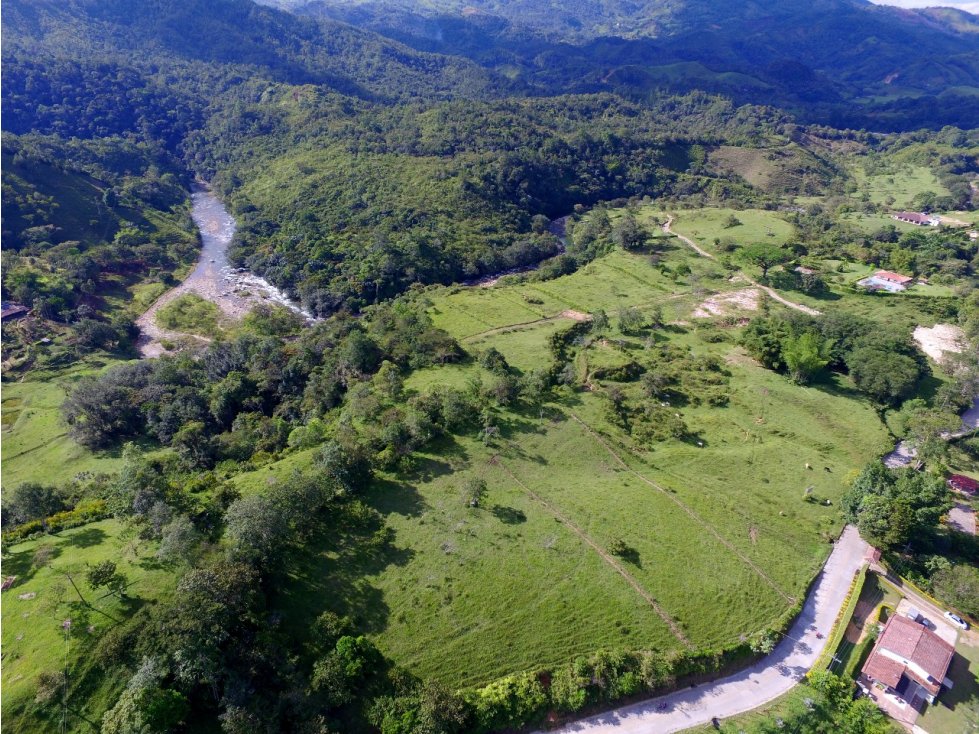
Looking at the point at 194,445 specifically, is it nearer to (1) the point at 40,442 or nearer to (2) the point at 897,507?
(1) the point at 40,442

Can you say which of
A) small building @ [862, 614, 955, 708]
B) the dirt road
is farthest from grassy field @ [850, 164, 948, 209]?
small building @ [862, 614, 955, 708]

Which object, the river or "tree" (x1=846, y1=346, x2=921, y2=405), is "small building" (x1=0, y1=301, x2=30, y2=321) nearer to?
the river

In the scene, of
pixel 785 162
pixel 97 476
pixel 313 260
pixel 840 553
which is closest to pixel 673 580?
pixel 840 553

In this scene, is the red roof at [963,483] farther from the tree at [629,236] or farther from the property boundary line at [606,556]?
the tree at [629,236]

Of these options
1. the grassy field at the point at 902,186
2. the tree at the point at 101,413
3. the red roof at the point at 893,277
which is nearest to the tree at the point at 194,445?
the tree at the point at 101,413

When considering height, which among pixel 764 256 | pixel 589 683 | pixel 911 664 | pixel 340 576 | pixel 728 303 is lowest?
pixel 589 683

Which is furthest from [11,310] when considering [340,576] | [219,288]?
[340,576]
